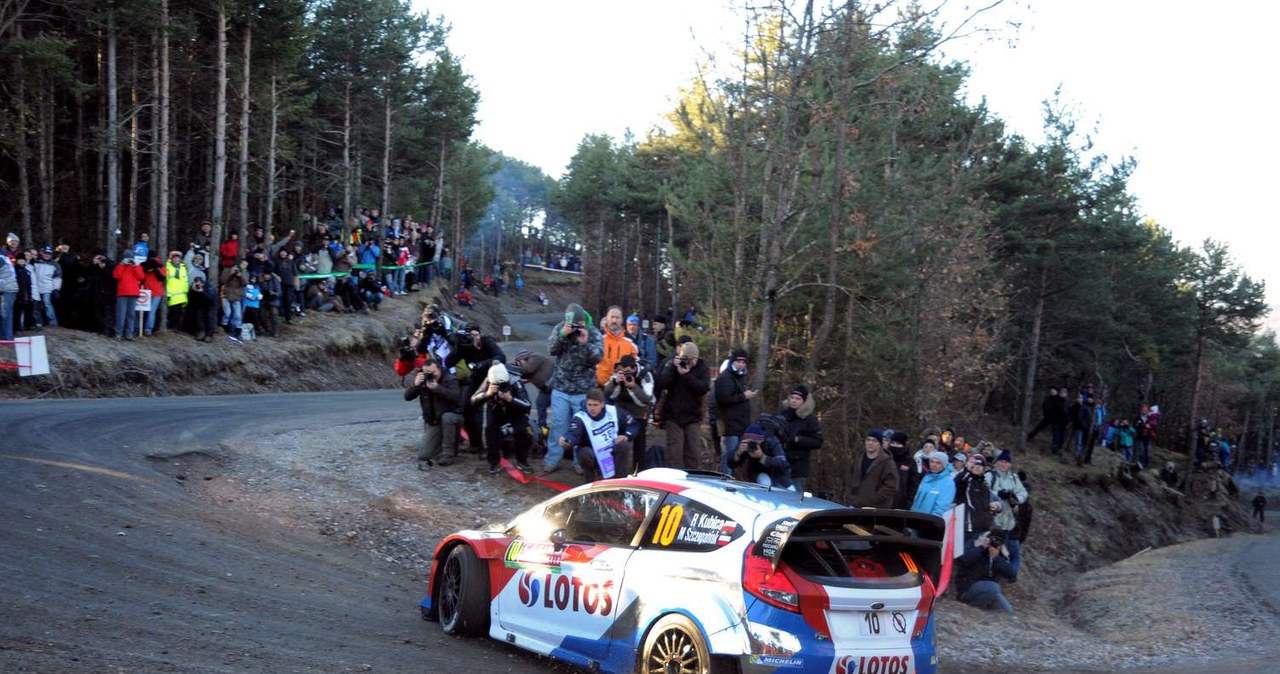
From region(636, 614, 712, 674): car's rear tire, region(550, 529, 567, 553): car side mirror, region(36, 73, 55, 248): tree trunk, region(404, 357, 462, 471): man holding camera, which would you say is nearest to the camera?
region(636, 614, 712, 674): car's rear tire

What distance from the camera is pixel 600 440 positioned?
1316cm

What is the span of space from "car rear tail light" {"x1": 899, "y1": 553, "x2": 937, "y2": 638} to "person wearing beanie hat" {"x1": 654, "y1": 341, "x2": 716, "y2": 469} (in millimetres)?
6605

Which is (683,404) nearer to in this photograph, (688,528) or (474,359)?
(474,359)

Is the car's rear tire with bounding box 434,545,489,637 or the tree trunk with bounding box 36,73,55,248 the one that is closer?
the car's rear tire with bounding box 434,545,489,637

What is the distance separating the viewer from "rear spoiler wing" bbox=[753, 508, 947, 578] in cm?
661

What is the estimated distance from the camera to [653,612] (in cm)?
698

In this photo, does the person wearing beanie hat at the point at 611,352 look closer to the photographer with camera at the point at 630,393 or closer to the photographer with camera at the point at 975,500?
the photographer with camera at the point at 630,393

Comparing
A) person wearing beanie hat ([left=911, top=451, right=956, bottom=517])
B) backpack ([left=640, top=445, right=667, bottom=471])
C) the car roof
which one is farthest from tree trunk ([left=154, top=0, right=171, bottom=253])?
the car roof

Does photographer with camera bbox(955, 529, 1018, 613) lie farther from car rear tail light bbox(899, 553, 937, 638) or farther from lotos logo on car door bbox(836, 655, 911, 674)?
lotos logo on car door bbox(836, 655, 911, 674)

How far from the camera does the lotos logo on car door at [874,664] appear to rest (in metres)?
6.47

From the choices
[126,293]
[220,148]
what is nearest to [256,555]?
[126,293]

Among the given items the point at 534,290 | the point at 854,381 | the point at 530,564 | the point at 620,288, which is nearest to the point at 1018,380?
the point at 854,381

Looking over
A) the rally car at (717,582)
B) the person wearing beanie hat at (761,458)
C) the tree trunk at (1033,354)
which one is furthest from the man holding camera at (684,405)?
the tree trunk at (1033,354)

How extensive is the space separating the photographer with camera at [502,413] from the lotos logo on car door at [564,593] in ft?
19.0
